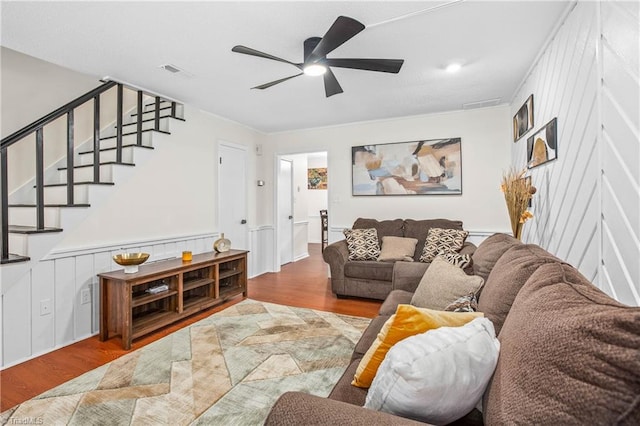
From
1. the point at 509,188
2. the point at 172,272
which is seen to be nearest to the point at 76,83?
the point at 172,272

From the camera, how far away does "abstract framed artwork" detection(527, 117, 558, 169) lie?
232 centimetres

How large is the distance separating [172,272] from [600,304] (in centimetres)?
315

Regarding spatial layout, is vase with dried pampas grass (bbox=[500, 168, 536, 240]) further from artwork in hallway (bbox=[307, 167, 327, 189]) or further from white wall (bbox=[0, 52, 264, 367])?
artwork in hallway (bbox=[307, 167, 327, 189])

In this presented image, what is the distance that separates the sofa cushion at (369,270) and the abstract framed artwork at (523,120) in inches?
79.7

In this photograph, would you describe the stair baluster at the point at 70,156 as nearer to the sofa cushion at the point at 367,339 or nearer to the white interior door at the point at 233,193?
the white interior door at the point at 233,193

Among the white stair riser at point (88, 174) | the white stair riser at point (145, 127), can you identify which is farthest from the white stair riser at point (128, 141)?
the white stair riser at point (88, 174)

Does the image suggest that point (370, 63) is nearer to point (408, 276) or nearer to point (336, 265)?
point (408, 276)

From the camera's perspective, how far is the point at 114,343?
2764 mm

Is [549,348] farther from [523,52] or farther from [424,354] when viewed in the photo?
[523,52]

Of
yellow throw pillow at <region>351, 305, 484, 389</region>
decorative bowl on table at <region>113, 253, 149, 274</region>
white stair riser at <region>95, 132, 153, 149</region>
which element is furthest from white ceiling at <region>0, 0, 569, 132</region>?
yellow throw pillow at <region>351, 305, 484, 389</region>

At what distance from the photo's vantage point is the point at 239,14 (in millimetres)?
2047

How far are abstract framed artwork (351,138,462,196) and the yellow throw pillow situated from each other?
346cm

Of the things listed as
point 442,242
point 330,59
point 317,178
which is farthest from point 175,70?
point 317,178

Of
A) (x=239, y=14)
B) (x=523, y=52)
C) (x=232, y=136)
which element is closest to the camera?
(x=239, y=14)
